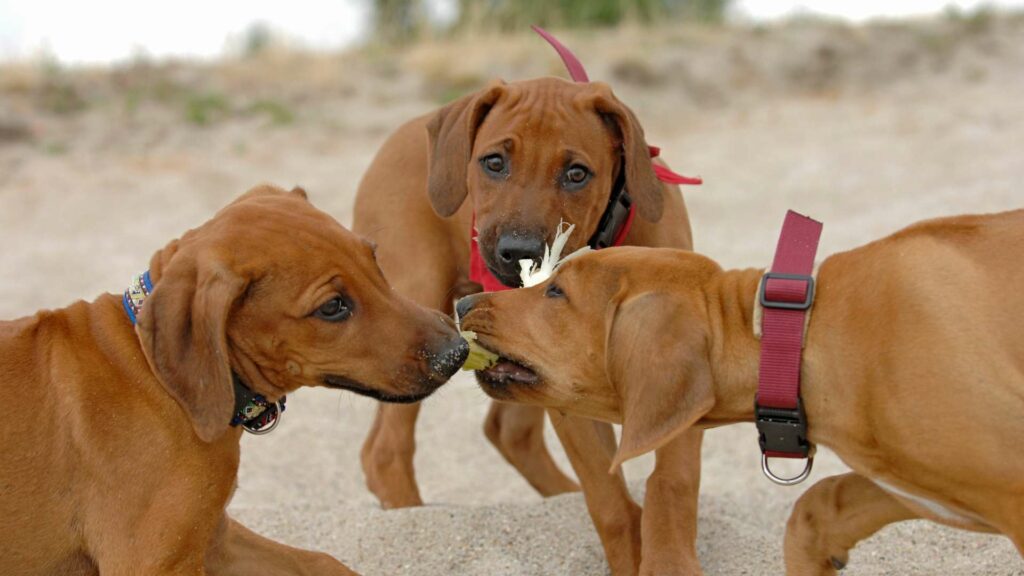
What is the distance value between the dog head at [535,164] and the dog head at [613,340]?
621mm

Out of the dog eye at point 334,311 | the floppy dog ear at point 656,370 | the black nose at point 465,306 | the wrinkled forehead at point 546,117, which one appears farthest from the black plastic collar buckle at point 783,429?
the wrinkled forehead at point 546,117

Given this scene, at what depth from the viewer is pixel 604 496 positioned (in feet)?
18.6

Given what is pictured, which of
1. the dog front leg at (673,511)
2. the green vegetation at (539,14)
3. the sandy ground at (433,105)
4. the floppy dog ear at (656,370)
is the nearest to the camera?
the floppy dog ear at (656,370)

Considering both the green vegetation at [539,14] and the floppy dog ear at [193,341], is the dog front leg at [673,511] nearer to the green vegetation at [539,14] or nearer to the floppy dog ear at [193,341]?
the floppy dog ear at [193,341]

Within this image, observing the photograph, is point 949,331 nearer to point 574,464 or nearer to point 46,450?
point 574,464

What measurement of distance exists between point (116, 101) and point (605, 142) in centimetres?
1177

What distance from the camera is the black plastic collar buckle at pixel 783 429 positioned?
171 inches

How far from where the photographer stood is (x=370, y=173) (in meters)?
7.05

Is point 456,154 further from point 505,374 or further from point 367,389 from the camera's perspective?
point 367,389

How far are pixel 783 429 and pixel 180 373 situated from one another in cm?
199

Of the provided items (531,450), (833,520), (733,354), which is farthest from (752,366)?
(531,450)

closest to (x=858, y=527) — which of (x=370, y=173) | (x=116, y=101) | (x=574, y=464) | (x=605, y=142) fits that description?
(x=574, y=464)

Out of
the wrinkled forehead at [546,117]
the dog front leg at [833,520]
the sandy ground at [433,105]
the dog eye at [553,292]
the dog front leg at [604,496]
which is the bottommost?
the sandy ground at [433,105]

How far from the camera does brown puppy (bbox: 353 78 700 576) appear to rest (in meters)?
5.63
